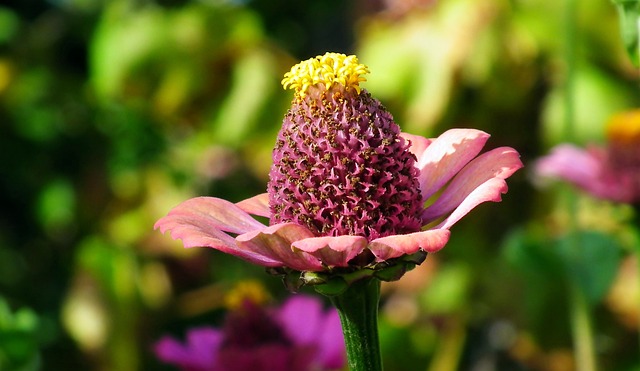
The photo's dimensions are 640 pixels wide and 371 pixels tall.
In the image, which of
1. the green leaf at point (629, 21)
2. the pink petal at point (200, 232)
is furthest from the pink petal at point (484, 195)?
the green leaf at point (629, 21)

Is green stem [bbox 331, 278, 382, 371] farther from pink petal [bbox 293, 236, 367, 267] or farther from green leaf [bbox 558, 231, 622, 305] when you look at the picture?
green leaf [bbox 558, 231, 622, 305]

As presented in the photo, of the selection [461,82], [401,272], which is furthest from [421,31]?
[401,272]

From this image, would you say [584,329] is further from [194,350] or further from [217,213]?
[217,213]

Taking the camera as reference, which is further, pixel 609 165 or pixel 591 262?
pixel 609 165

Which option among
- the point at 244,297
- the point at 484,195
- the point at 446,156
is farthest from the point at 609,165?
the point at 484,195

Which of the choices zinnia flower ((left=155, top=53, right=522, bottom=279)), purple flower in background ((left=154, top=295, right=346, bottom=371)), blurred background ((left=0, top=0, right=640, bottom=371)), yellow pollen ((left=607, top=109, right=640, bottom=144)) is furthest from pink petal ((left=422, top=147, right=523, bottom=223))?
blurred background ((left=0, top=0, right=640, bottom=371))
